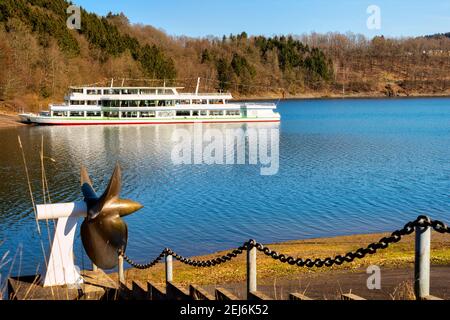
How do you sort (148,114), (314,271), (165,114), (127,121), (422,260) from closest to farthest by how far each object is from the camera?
(422,260) → (314,271) → (127,121) → (165,114) → (148,114)

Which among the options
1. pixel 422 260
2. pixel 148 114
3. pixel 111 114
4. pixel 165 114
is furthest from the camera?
pixel 148 114

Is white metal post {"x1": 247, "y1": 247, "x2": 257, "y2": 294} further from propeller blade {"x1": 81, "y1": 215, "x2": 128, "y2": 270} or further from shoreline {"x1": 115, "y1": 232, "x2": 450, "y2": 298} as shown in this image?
shoreline {"x1": 115, "y1": 232, "x2": 450, "y2": 298}

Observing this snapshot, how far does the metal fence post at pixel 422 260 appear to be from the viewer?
473 centimetres

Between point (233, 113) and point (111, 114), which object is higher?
point (233, 113)

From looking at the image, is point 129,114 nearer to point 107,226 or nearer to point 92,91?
point 92,91

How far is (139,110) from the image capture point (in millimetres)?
69688

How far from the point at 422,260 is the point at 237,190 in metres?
23.2

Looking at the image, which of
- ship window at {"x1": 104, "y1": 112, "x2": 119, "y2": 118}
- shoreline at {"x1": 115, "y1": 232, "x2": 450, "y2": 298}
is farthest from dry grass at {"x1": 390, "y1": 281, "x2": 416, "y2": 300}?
ship window at {"x1": 104, "y1": 112, "x2": 119, "y2": 118}

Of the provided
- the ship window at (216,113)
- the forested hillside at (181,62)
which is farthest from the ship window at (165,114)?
the forested hillside at (181,62)

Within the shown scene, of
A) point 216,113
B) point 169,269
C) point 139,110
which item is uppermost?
point 139,110

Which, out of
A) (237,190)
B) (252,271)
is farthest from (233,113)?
(252,271)
